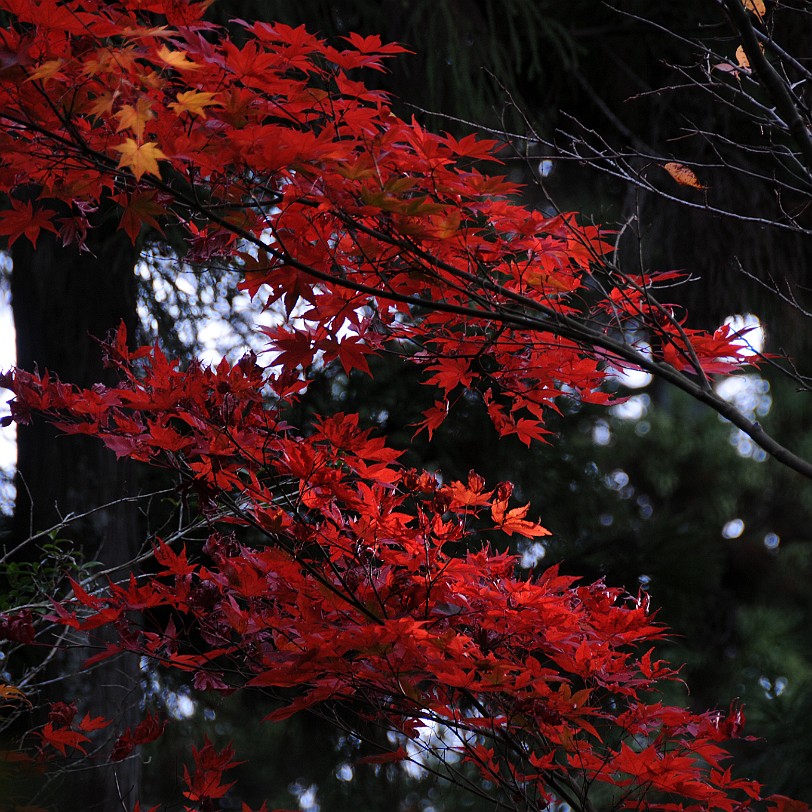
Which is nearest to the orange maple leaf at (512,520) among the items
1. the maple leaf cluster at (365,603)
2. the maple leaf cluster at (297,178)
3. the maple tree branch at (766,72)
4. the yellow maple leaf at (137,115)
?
the maple leaf cluster at (365,603)

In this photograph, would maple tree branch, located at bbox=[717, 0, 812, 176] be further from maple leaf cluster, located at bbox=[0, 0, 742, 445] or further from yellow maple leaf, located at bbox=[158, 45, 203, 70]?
yellow maple leaf, located at bbox=[158, 45, 203, 70]

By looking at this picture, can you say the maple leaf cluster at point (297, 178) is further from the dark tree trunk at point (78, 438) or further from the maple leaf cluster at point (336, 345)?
the dark tree trunk at point (78, 438)

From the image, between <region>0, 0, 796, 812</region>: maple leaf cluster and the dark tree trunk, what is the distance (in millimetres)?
1548

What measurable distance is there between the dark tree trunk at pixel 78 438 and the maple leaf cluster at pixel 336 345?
155 centimetres

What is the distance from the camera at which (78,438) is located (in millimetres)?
3451

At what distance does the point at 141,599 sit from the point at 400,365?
2.35 meters

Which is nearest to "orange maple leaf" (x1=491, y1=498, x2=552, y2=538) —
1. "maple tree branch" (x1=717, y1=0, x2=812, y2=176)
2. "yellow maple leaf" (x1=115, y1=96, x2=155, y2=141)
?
"maple tree branch" (x1=717, y1=0, x2=812, y2=176)

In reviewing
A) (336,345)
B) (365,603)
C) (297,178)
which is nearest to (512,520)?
(365,603)

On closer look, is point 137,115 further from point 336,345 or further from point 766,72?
point 766,72

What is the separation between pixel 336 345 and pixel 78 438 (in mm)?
2248

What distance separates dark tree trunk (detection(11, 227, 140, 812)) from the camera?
3334 mm

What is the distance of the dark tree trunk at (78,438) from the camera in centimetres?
333

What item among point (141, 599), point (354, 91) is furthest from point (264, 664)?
point (354, 91)

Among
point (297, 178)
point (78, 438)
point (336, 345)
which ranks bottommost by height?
point (78, 438)
